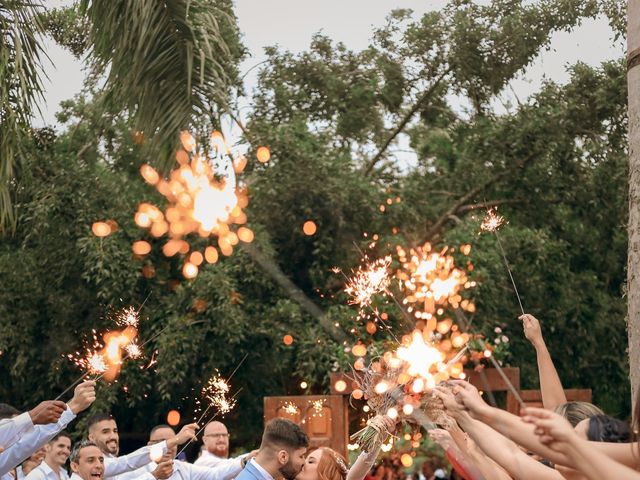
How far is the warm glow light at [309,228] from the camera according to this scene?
14.3 m

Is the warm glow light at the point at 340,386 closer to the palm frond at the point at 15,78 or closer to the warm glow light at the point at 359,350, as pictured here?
the warm glow light at the point at 359,350

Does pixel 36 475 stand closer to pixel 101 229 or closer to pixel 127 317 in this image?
pixel 127 317

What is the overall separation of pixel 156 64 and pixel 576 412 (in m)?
4.85

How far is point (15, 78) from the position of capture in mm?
7762

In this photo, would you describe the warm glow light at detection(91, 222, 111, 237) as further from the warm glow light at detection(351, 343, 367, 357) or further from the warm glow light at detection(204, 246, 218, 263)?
the warm glow light at detection(351, 343, 367, 357)

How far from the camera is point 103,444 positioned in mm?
7410

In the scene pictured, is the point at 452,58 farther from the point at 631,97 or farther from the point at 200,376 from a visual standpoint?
the point at 631,97

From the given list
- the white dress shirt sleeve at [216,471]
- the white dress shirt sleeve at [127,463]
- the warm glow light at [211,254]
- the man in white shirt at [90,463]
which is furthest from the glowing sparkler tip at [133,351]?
the warm glow light at [211,254]

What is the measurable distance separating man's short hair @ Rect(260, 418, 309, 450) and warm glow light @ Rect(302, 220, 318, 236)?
31.1 feet

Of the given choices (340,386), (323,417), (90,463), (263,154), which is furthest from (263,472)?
(263,154)

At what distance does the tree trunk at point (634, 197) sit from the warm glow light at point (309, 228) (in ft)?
27.7

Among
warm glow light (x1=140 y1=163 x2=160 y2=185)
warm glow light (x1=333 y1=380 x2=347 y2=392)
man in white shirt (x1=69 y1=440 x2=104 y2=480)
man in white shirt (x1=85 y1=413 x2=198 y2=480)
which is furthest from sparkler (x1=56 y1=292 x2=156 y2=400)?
man in white shirt (x1=69 y1=440 x2=104 y2=480)

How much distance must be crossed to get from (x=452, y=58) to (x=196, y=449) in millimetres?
7044

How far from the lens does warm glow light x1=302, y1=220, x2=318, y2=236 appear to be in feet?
46.9
